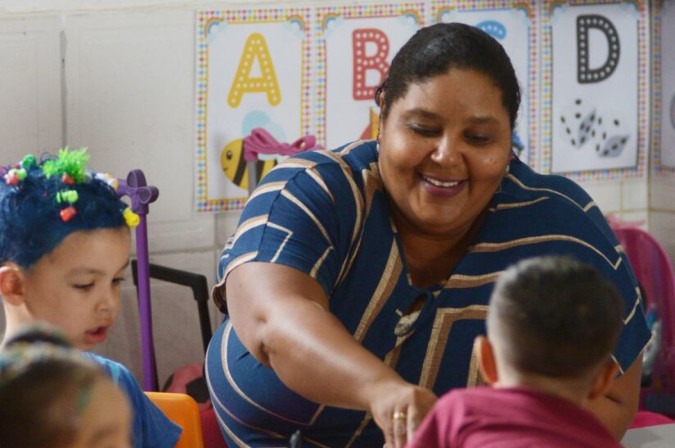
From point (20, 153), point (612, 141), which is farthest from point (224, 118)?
point (612, 141)

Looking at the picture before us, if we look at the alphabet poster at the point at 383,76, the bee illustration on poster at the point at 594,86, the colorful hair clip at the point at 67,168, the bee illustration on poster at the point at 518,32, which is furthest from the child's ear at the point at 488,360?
the bee illustration on poster at the point at 594,86

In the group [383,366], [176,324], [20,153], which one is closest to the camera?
[383,366]

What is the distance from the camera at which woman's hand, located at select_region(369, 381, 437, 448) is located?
4.24 feet

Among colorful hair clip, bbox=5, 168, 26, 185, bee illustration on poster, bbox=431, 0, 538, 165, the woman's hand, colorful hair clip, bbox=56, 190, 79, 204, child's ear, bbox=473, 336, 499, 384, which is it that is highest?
bee illustration on poster, bbox=431, 0, 538, 165

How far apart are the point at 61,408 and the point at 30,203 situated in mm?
841

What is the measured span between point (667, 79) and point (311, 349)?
2.41 metres

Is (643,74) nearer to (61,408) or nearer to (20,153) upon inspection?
(20,153)

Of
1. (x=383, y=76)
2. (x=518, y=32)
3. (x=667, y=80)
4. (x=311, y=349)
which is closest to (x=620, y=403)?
(x=311, y=349)

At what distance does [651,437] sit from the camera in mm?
1869

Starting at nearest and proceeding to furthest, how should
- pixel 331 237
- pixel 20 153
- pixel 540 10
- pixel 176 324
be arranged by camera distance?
1. pixel 331 237
2. pixel 20 153
3. pixel 176 324
4. pixel 540 10

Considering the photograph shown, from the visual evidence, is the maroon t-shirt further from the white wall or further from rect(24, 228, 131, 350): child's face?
the white wall

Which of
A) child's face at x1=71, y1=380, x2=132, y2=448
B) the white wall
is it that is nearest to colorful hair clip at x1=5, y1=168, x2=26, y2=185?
child's face at x1=71, y1=380, x2=132, y2=448

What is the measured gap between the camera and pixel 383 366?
4.65 feet

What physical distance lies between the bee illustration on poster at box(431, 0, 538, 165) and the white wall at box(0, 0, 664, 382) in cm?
61
